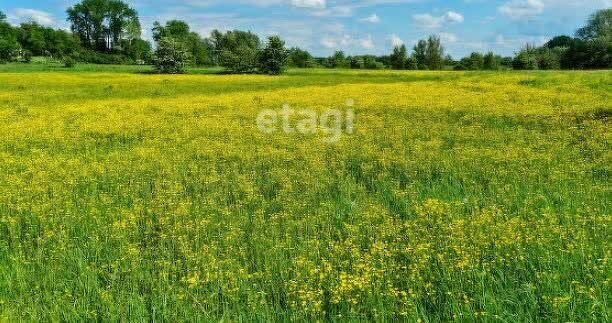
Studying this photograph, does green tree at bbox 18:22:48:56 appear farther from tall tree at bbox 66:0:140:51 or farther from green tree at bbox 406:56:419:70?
green tree at bbox 406:56:419:70

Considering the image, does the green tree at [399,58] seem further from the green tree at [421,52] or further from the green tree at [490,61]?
the green tree at [490,61]

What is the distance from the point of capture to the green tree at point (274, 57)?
7390 cm

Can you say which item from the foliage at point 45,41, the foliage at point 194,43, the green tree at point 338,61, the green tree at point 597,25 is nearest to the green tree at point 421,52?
the green tree at point 338,61

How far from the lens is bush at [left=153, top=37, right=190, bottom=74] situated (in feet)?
249

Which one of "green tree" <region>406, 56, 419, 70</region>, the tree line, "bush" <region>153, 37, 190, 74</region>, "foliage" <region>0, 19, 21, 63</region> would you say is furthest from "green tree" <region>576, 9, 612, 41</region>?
"foliage" <region>0, 19, 21, 63</region>

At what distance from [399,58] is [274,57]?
38.1 metres

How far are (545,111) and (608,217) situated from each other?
14403 mm

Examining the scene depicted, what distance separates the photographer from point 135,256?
701 centimetres

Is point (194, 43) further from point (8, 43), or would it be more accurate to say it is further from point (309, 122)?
point (309, 122)

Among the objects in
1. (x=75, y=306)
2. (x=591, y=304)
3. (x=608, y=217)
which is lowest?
(x=75, y=306)

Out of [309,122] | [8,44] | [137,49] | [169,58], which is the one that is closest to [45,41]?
[137,49]

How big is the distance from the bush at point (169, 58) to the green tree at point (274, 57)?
500 inches

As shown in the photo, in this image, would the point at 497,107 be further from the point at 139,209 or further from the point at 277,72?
the point at 277,72

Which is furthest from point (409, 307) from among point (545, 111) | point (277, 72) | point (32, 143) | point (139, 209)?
point (277, 72)
